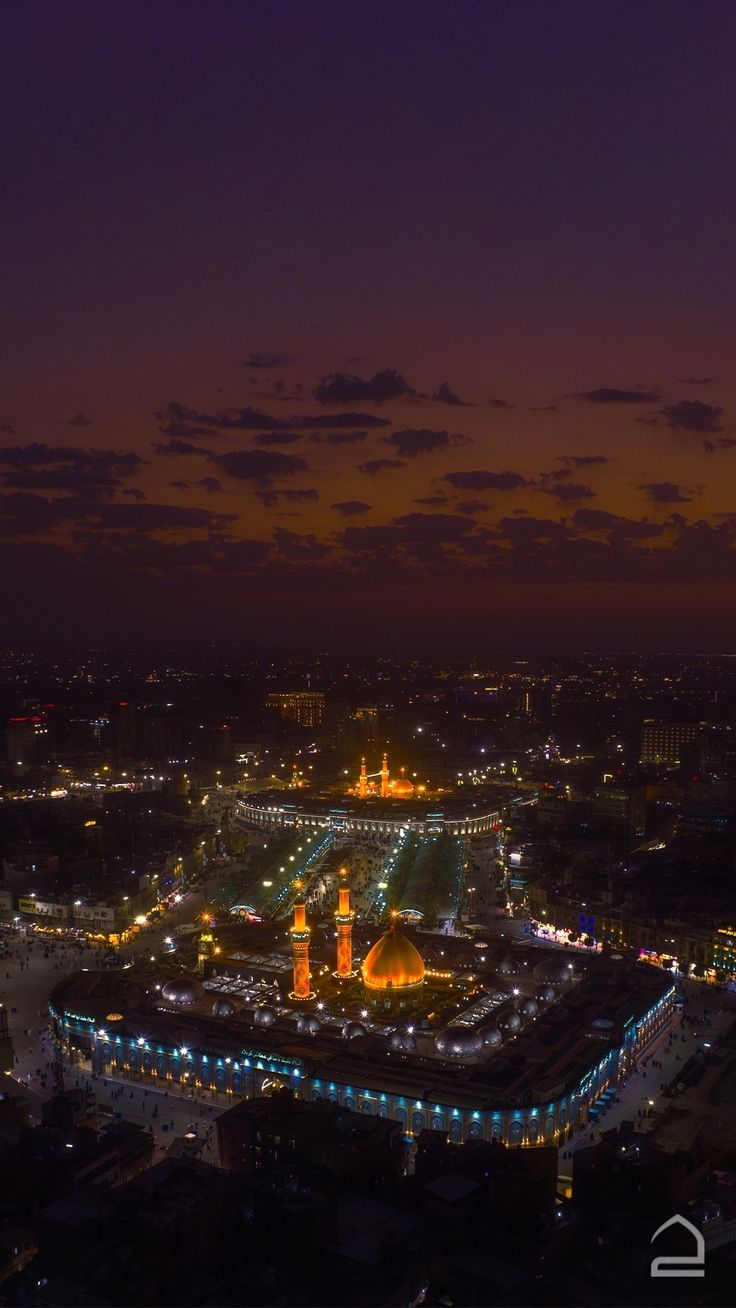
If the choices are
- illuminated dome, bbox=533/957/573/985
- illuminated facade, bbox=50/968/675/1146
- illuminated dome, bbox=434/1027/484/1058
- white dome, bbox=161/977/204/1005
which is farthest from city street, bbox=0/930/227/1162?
illuminated dome, bbox=533/957/573/985

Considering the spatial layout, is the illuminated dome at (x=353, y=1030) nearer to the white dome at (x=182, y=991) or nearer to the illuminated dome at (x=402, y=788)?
the white dome at (x=182, y=991)

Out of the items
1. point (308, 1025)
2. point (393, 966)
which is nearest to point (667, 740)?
point (393, 966)

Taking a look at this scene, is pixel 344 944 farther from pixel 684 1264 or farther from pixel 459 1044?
pixel 684 1264

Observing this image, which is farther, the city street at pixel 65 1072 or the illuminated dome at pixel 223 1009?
the illuminated dome at pixel 223 1009

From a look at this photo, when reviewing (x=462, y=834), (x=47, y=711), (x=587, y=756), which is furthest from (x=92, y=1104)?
(x=47, y=711)

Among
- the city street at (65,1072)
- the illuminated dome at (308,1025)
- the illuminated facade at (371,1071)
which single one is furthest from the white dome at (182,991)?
the illuminated dome at (308,1025)

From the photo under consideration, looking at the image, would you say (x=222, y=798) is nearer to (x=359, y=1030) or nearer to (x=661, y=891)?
(x=661, y=891)

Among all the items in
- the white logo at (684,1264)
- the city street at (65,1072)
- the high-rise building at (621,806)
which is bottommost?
the city street at (65,1072)
